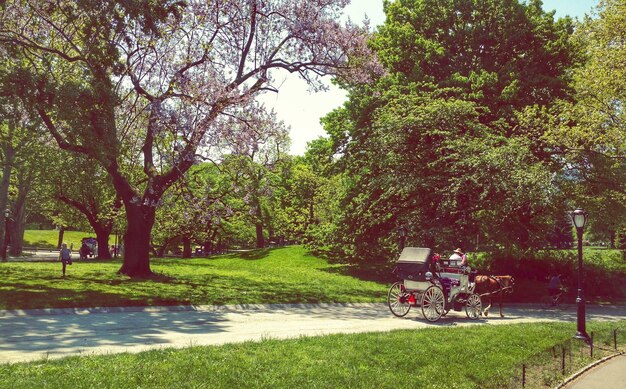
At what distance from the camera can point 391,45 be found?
33344 mm

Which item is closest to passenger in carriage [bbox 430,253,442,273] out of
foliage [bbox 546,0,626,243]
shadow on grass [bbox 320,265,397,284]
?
shadow on grass [bbox 320,265,397,284]

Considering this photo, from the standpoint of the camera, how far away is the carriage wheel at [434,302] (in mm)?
15836

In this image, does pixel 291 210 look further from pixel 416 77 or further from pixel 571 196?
pixel 571 196

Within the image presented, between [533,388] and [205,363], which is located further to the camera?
[533,388]

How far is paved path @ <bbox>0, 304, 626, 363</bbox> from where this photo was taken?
10.0m

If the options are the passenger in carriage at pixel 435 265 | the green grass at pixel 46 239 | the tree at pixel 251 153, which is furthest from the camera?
the green grass at pixel 46 239

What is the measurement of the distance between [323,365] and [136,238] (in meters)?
16.3

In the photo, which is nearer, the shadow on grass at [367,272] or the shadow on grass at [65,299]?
the shadow on grass at [65,299]

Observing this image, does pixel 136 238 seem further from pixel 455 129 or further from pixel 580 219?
pixel 580 219

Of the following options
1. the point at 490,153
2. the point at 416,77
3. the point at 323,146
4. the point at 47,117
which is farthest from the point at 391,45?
the point at 47,117

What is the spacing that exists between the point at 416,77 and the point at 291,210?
98.7 feet

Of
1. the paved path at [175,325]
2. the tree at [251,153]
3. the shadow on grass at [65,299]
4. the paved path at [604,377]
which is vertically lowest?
the paved path at [604,377]

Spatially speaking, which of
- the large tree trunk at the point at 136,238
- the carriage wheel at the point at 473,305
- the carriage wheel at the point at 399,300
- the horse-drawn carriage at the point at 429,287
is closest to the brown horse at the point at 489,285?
the carriage wheel at the point at 473,305

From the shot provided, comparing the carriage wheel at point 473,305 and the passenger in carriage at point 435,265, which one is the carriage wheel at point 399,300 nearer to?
the passenger in carriage at point 435,265
